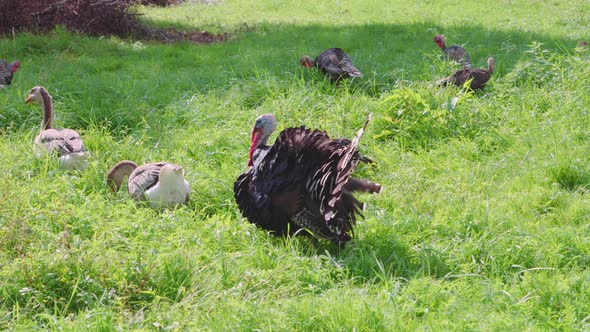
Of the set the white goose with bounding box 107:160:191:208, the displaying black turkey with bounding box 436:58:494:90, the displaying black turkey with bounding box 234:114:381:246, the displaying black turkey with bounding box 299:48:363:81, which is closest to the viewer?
the displaying black turkey with bounding box 234:114:381:246

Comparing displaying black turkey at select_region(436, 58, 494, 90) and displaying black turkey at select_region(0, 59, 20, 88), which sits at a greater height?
displaying black turkey at select_region(436, 58, 494, 90)

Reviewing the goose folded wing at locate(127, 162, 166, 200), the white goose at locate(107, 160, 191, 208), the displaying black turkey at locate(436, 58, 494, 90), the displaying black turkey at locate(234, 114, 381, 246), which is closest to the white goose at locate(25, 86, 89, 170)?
the white goose at locate(107, 160, 191, 208)

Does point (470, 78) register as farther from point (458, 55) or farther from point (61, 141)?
point (61, 141)

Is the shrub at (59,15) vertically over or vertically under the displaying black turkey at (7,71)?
over

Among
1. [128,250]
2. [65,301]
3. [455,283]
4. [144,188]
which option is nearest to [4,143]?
[144,188]

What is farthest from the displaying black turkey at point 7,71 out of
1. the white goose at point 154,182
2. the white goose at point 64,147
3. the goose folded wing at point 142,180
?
the goose folded wing at point 142,180

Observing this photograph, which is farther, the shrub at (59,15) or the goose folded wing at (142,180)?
the shrub at (59,15)

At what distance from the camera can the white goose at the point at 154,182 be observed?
→ 16.7 ft

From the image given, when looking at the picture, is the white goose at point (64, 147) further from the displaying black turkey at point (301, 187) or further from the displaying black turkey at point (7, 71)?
the displaying black turkey at point (7, 71)

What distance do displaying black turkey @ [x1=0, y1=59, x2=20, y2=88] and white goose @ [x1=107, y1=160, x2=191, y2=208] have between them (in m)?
3.29

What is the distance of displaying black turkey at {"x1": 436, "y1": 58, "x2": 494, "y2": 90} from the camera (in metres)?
7.46

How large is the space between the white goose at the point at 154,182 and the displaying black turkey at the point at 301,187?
1.95 feet

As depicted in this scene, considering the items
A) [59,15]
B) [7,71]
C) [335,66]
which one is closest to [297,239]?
[335,66]

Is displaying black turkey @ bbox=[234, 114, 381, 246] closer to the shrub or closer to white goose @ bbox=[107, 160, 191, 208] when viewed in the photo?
white goose @ bbox=[107, 160, 191, 208]
